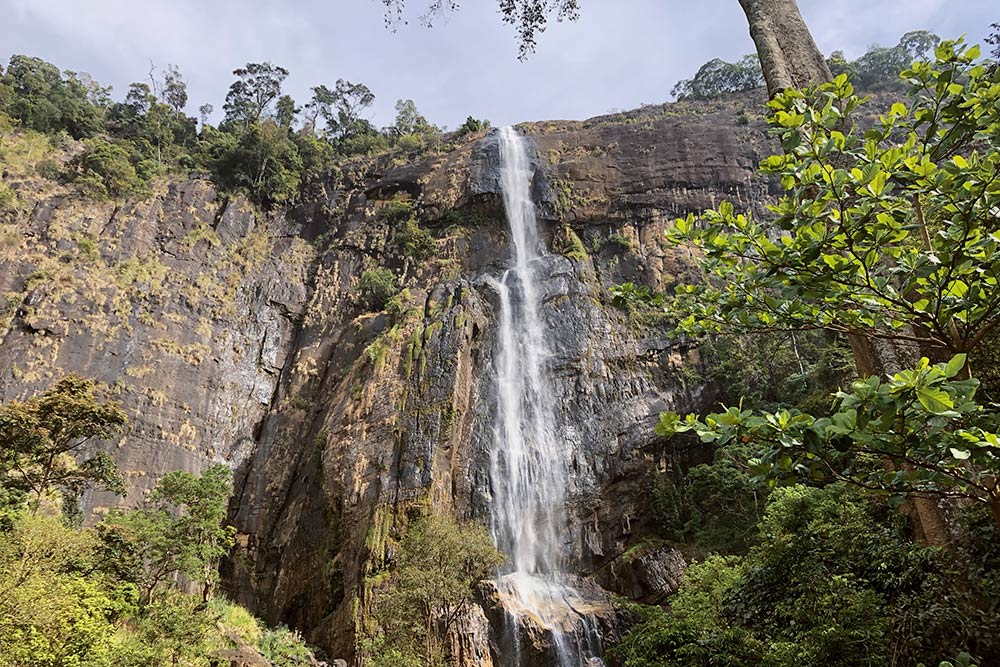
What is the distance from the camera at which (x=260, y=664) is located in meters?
11.9

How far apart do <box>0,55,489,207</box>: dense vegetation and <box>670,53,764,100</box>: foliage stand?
16.6 m

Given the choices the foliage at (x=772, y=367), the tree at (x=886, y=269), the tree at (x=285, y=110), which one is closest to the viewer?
the tree at (x=886, y=269)

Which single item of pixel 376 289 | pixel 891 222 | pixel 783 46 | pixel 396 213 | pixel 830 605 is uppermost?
pixel 396 213

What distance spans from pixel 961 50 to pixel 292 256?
1034 inches

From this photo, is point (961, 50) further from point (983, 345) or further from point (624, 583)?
point (624, 583)

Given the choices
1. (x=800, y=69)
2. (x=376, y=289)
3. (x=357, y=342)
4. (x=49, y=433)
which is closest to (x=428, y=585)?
(x=49, y=433)

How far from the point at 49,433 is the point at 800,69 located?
14987mm

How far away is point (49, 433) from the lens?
1300cm

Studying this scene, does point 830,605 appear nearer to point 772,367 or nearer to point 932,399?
point 932,399

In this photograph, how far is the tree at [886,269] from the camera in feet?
7.64

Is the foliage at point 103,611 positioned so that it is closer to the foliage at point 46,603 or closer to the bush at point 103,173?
the foliage at point 46,603

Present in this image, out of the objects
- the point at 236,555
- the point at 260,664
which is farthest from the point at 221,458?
the point at 260,664

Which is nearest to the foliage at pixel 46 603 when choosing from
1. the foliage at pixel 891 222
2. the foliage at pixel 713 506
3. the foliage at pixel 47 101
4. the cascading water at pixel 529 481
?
the cascading water at pixel 529 481

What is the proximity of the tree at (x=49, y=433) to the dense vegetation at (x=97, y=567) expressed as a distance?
0.02 m
